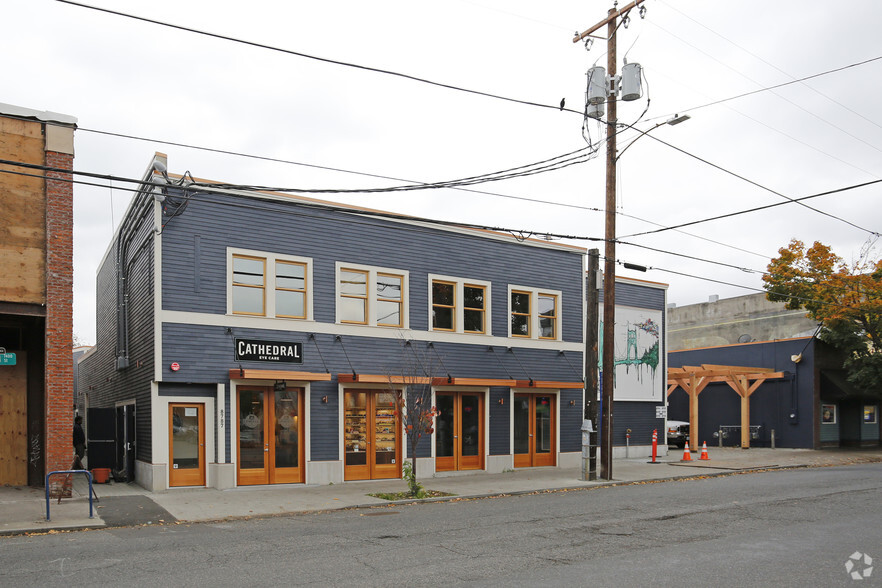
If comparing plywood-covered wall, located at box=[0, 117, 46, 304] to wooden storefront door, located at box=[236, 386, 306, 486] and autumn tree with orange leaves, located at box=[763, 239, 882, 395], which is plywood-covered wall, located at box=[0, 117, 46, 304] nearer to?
wooden storefront door, located at box=[236, 386, 306, 486]

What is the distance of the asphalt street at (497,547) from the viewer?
8516 mm

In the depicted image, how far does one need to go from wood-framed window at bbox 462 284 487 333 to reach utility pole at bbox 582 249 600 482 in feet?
12.6

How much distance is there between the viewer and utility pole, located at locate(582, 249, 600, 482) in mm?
19172

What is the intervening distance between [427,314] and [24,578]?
13807 mm

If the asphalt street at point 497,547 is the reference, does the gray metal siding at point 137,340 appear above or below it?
above

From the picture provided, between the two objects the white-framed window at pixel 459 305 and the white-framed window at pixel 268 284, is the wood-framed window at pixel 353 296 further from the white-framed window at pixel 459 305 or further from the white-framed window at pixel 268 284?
the white-framed window at pixel 459 305

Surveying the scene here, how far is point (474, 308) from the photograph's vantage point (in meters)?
22.4

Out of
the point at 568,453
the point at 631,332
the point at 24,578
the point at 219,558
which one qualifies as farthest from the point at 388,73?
the point at 631,332

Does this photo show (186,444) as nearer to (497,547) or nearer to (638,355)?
(497,547)

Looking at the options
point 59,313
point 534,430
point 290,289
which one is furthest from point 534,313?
point 59,313

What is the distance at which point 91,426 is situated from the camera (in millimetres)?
18672

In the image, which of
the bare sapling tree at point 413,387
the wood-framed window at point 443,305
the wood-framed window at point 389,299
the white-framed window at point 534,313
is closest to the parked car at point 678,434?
the white-framed window at point 534,313

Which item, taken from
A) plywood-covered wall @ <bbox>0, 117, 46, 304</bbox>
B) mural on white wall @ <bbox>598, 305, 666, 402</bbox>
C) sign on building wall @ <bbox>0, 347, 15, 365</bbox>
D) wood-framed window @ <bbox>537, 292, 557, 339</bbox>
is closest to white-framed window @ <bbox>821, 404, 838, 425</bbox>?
mural on white wall @ <bbox>598, 305, 666, 402</bbox>

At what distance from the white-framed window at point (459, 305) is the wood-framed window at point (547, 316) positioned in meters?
2.18
